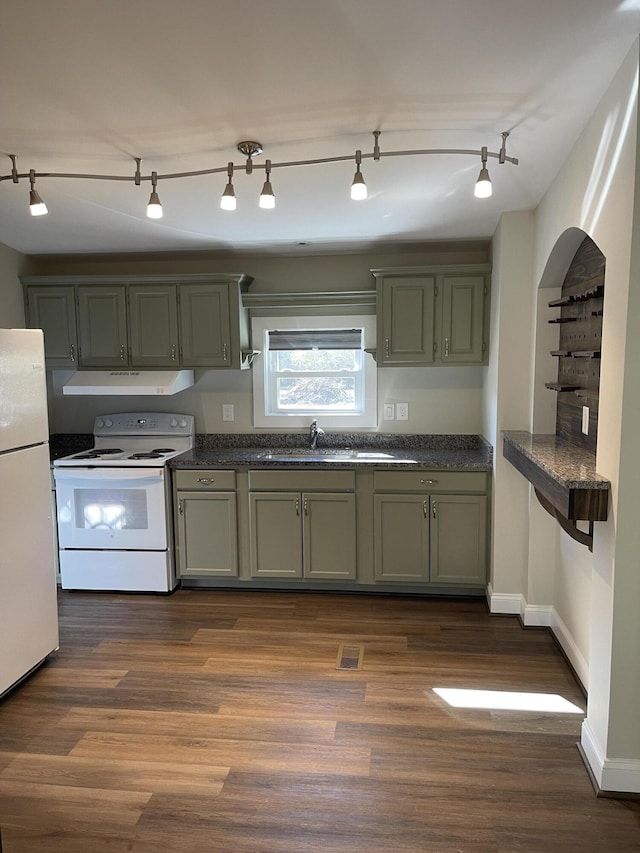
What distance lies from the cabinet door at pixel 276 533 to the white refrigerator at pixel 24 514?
4.27 ft

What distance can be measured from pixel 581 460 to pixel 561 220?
43.7 inches

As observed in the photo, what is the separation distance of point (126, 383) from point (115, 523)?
0.96 meters

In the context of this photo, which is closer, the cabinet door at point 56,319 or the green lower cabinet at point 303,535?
the green lower cabinet at point 303,535

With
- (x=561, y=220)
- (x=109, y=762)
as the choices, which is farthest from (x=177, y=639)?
(x=561, y=220)

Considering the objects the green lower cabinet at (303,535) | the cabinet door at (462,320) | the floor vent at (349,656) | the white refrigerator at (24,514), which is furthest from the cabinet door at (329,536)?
the white refrigerator at (24,514)

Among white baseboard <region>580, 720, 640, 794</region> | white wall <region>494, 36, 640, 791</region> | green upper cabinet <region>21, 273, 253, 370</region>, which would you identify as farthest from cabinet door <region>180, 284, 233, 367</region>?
white baseboard <region>580, 720, 640, 794</region>

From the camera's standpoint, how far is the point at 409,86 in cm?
214

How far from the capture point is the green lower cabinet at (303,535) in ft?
13.1

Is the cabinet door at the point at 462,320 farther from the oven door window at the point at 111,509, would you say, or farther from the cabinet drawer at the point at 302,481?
the oven door window at the point at 111,509

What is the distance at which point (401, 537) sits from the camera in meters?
3.96

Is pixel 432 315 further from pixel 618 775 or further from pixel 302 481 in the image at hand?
pixel 618 775

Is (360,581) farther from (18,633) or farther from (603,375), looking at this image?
(603,375)

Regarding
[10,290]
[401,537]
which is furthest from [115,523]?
[401,537]

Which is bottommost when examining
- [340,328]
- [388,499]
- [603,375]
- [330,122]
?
[388,499]
